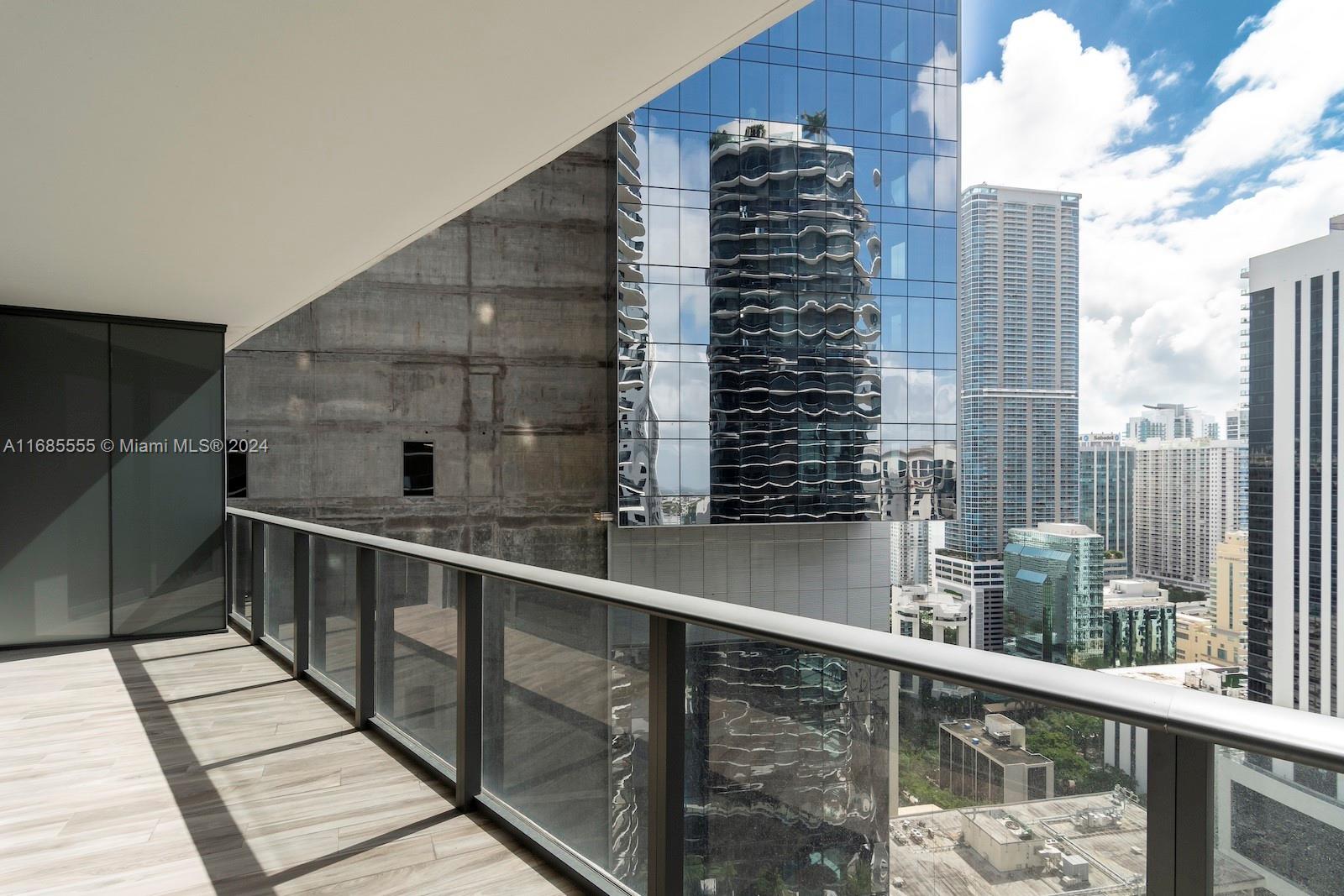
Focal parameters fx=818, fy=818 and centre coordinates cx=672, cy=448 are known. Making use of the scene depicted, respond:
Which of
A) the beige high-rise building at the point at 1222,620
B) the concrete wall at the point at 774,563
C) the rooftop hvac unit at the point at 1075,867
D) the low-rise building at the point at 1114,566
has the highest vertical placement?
the rooftop hvac unit at the point at 1075,867

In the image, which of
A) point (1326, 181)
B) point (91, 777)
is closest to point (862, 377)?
point (91, 777)

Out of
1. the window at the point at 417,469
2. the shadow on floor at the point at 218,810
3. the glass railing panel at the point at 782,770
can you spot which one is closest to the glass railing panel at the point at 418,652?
the shadow on floor at the point at 218,810

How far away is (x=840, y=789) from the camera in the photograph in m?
1.75

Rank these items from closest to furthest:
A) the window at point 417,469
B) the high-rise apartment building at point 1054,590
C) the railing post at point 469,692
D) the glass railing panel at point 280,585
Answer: the railing post at point 469,692 → the glass railing panel at point 280,585 → the window at point 417,469 → the high-rise apartment building at point 1054,590

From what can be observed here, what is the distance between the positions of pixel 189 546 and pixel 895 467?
40.9ft

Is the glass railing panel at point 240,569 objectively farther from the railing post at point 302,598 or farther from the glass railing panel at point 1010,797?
the glass railing panel at point 1010,797

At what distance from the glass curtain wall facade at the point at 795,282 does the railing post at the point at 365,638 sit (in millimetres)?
10939

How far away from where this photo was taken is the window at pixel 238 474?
44.6ft

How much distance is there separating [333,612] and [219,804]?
1506 millimetres

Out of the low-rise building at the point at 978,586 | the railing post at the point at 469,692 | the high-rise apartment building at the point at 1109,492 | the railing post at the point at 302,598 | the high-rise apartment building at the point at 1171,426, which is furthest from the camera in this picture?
the high-rise apartment building at the point at 1171,426

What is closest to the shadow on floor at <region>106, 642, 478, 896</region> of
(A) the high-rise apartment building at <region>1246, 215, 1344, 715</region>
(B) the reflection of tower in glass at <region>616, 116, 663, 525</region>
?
(B) the reflection of tower in glass at <region>616, 116, 663, 525</region>

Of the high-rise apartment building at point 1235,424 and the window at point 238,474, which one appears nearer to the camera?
the window at point 238,474

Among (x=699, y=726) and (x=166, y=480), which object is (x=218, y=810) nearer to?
(x=699, y=726)

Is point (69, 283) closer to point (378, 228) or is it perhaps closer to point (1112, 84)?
point (378, 228)
